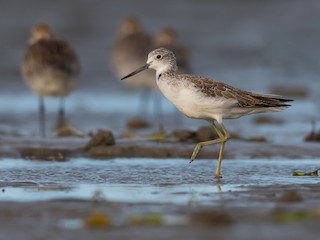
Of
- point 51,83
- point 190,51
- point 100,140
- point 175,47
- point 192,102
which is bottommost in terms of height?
point 100,140

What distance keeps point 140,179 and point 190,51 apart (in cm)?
1244

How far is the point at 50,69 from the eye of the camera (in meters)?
13.7

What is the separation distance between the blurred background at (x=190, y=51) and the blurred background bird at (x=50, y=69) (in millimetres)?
528

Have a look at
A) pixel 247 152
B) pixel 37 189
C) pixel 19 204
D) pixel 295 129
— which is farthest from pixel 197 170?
pixel 295 129

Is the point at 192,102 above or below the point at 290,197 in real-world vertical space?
above

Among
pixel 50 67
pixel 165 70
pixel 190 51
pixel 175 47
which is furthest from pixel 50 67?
pixel 190 51

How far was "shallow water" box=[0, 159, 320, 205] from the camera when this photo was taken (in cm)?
680

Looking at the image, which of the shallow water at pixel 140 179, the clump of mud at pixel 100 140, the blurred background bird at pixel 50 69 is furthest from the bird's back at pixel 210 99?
the blurred background bird at pixel 50 69

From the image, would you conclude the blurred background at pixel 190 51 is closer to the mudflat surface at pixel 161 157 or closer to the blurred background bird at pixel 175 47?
the mudflat surface at pixel 161 157

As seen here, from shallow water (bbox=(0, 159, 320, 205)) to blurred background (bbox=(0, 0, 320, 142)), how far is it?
8.93 ft

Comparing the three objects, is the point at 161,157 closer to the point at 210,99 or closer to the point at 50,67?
the point at 210,99

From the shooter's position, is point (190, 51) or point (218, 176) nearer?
point (218, 176)

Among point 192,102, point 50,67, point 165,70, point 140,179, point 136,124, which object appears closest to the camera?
point 140,179

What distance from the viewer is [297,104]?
15.3m
